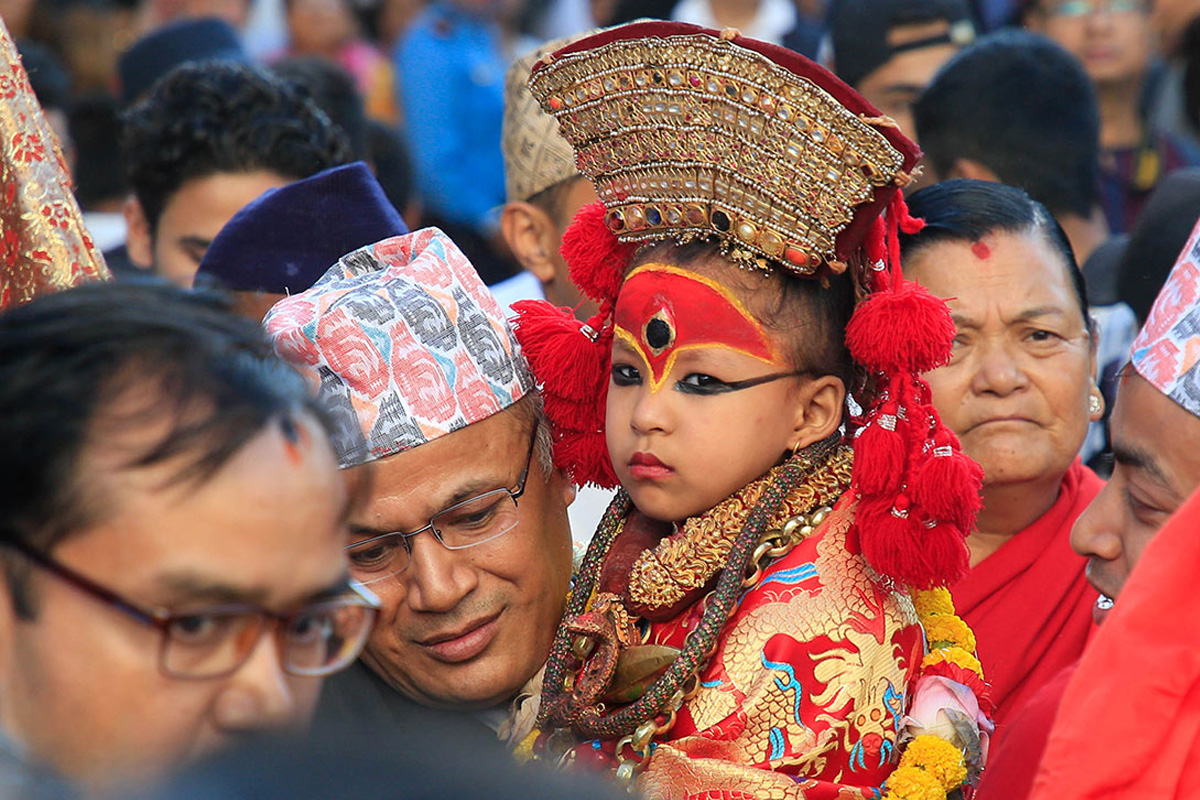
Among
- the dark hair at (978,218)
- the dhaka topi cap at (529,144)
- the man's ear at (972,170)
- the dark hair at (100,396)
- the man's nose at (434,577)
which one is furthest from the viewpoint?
the man's ear at (972,170)

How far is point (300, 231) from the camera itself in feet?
11.9

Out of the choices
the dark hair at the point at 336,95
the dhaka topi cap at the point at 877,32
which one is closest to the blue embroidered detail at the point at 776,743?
the dark hair at the point at 336,95

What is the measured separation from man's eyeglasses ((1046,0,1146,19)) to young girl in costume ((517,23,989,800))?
15.9ft

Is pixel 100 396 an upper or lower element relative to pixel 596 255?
upper

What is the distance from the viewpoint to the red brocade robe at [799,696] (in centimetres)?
252

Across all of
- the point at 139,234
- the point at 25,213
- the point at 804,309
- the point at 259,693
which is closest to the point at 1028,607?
the point at 804,309

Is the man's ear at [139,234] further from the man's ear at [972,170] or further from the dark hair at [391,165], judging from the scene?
the man's ear at [972,170]

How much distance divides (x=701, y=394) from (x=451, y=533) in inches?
24.5

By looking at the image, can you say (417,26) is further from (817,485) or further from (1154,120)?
(817,485)

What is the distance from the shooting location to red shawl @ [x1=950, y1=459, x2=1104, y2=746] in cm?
331

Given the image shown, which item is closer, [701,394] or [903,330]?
[903,330]

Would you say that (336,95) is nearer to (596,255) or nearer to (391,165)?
(391,165)

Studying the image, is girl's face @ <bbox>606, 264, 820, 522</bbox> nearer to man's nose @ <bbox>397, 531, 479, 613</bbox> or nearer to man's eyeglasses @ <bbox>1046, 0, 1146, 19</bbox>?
man's nose @ <bbox>397, 531, 479, 613</bbox>

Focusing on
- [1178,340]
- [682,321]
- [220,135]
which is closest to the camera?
[1178,340]
